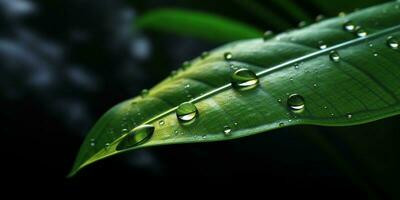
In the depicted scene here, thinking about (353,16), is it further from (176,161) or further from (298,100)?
(176,161)

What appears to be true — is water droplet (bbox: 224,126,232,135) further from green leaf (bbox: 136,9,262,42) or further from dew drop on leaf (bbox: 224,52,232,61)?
green leaf (bbox: 136,9,262,42)

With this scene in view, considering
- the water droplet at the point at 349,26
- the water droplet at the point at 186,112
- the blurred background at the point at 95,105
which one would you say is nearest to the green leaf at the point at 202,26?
the blurred background at the point at 95,105

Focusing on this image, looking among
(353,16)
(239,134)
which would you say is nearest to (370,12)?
(353,16)

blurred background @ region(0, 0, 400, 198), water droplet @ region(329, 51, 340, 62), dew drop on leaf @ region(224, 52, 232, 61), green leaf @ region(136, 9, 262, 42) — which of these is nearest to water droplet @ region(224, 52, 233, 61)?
dew drop on leaf @ region(224, 52, 232, 61)

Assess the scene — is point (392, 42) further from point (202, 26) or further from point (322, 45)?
point (202, 26)

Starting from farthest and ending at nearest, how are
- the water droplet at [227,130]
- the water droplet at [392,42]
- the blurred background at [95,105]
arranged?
the blurred background at [95,105], the water droplet at [392,42], the water droplet at [227,130]

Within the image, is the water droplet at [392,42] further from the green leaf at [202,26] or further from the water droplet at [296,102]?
the green leaf at [202,26]
